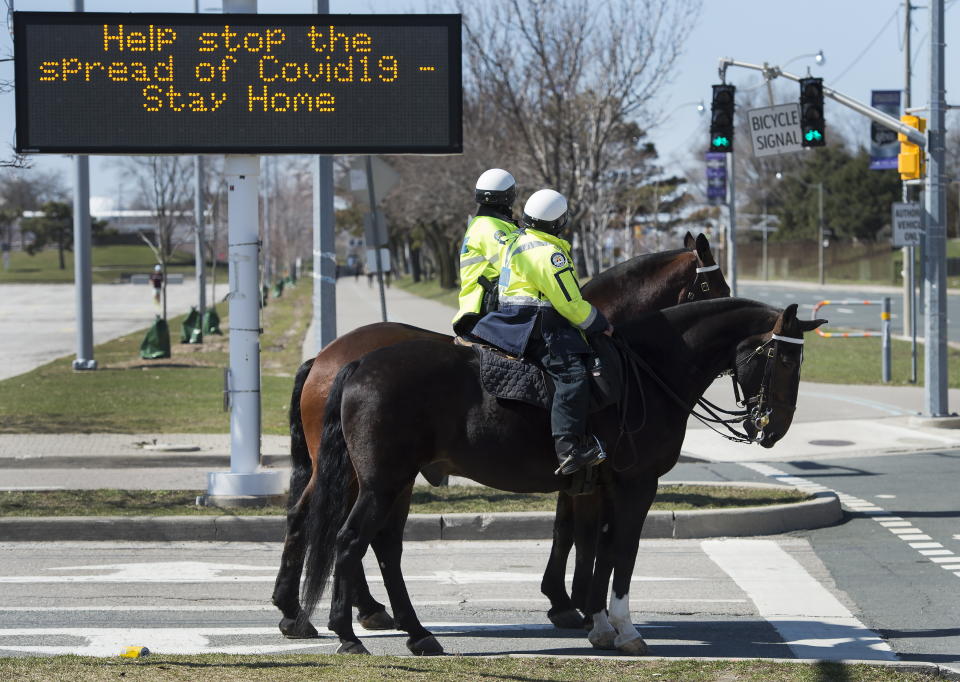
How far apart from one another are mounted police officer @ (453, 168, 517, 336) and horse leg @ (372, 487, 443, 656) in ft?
3.44

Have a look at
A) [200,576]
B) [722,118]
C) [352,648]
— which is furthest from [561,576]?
[722,118]

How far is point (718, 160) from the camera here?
3017 cm

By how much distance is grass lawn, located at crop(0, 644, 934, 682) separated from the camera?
19.5ft

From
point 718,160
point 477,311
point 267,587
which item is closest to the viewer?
point 477,311

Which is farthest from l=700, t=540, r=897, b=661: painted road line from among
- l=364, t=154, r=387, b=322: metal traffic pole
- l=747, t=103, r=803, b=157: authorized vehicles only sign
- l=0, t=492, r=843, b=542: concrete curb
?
l=747, t=103, r=803, b=157: authorized vehicles only sign

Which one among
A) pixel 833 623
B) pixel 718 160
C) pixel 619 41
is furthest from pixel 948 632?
pixel 619 41

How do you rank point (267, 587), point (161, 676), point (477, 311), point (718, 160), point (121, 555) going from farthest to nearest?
point (718, 160)
point (121, 555)
point (267, 587)
point (477, 311)
point (161, 676)

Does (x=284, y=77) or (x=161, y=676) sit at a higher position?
(x=284, y=77)

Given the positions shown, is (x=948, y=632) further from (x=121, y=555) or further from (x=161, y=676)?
(x=121, y=555)

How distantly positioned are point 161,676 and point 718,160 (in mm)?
25782

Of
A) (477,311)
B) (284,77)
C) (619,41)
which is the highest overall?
(619,41)

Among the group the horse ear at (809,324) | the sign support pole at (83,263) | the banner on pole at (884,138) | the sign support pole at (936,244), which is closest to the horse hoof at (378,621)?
the horse ear at (809,324)

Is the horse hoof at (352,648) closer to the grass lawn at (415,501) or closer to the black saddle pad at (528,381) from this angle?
the black saddle pad at (528,381)

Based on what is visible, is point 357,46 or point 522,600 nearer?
point 522,600
